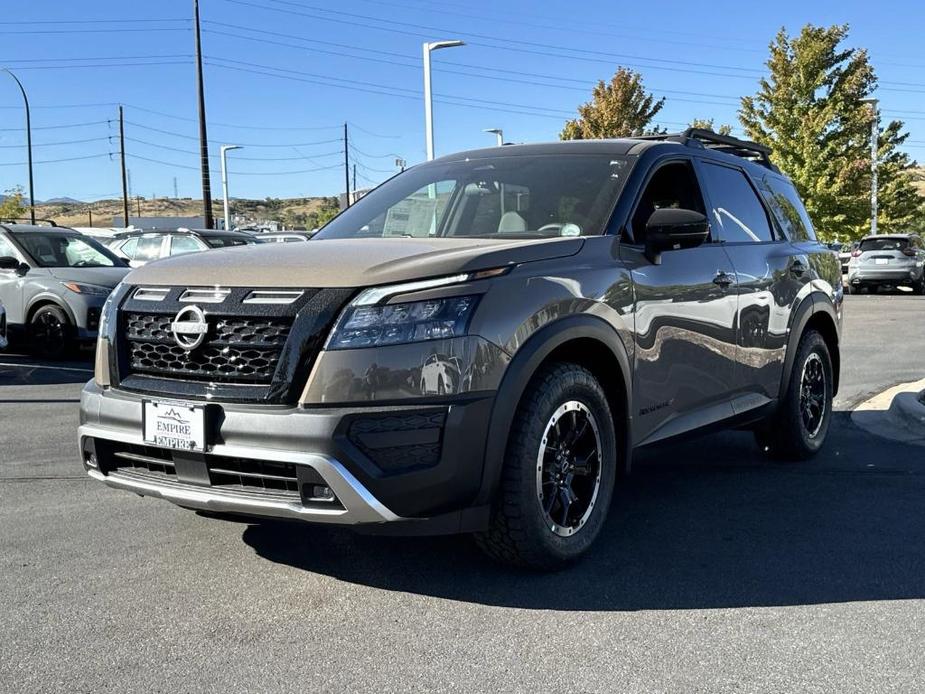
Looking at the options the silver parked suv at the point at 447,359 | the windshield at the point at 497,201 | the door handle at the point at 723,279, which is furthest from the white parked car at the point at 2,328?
the door handle at the point at 723,279

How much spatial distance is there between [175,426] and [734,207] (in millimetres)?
3461

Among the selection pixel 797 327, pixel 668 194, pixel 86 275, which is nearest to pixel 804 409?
pixel 797 327

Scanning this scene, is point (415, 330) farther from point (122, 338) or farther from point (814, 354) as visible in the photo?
point (814, 354)

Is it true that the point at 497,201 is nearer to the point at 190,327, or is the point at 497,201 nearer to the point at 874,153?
the point at 190,327

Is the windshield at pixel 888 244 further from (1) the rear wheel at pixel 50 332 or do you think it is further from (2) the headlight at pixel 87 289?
(1) the rear wheel at pixel 50 332

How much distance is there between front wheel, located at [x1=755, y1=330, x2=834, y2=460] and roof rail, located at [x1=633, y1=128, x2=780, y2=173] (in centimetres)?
123

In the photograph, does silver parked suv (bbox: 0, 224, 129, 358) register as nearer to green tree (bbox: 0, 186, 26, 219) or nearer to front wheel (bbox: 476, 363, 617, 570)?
front wheel (bbox: 476, 363, 617, 570)

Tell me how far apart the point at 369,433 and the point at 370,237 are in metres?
1.72

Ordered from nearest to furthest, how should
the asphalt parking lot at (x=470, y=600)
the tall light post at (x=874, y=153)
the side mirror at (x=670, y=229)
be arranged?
the asphalt parking lot at (x=470, y=600) < the side mirror at (x=670, y=229) < the tall light post at (x=874, y=153)

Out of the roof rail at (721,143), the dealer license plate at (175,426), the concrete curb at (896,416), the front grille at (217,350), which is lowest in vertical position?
the concrete curb at (896,416)

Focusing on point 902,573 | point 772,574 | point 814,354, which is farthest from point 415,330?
point 814,354

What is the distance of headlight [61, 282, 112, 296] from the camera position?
11359 millimetres

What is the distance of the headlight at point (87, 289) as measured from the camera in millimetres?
11359

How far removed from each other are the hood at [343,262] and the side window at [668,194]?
0.62m
